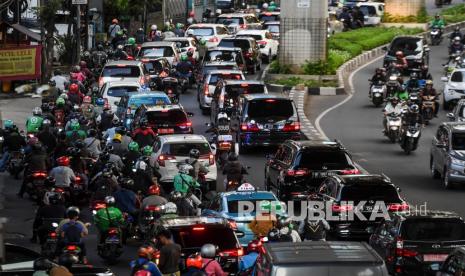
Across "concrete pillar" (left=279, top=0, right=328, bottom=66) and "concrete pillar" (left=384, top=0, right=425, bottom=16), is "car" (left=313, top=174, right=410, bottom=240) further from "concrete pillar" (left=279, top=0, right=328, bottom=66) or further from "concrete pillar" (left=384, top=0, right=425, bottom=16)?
"concrete pillar" (left=384, top=0, right=425, bottom=16)

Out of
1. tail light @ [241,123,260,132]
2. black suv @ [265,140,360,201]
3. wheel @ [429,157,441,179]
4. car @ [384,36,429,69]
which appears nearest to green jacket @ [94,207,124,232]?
black suv @ [265,140,360,201]

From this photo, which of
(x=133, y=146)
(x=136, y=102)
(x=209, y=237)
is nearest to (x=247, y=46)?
(x=136, y=102)

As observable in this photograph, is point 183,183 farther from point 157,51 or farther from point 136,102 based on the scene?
point 157,51

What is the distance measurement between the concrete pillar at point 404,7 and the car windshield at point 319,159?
4629 centimetres

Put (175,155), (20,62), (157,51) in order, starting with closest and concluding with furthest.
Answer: (175,155) → (20,62) → (157,51)

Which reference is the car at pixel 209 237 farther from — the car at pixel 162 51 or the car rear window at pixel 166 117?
the car at pixel 162 51

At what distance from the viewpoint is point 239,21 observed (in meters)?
74.8

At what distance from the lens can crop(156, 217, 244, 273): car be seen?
20.4 metres

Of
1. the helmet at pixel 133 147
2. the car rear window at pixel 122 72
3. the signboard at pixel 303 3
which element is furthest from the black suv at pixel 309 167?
the signboard at pixel 303 3

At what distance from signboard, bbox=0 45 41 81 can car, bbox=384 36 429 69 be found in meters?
18.2

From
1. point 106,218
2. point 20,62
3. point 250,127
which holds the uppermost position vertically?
point 20,62

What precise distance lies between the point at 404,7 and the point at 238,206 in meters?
53.0

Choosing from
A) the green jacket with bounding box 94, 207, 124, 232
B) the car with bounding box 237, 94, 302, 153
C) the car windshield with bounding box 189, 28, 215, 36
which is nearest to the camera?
the green jacket with bounding box 94, 207, 124, 232

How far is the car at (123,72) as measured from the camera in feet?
155
